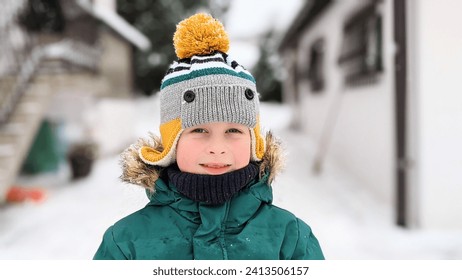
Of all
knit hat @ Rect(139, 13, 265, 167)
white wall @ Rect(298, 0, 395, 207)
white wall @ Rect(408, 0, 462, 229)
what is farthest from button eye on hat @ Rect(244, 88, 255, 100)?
white wall @ Rect(298, 0, 395, 207)

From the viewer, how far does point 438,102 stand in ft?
6.29

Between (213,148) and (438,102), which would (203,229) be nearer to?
(213,148)

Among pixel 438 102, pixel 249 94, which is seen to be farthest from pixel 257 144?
pixel 438 102

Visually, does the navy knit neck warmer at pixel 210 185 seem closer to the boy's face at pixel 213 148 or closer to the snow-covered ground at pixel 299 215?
the boy's face at pixel 213 148

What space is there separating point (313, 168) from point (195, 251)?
2.45 m

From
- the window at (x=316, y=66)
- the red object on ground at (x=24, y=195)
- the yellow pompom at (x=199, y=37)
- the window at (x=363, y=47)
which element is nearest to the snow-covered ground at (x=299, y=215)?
the red object on ground at (x=24, y=195)

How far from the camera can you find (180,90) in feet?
2.45

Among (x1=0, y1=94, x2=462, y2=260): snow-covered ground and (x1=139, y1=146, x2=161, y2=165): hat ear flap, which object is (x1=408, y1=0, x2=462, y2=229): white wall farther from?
(x1=139, y1=146, x2=161, y2=165): hat ear flap

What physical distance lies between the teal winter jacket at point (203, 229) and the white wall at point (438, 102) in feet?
4.49

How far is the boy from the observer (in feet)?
2.40

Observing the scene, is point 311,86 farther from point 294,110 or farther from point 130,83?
point 130,83

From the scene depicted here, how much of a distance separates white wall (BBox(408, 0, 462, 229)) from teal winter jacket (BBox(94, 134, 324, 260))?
4.49 ft

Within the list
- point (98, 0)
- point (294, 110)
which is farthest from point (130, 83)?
point (294, 110)

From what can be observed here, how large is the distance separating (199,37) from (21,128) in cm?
232
